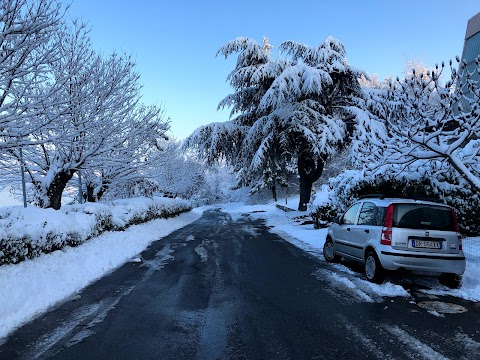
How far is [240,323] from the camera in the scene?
496cm

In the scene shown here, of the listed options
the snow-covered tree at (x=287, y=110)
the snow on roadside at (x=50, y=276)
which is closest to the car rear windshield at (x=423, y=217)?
the snow on roadside at (x=50, y=276)

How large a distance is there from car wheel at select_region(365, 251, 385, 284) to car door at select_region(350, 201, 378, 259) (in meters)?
0.36

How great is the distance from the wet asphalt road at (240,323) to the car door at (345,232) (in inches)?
40.4

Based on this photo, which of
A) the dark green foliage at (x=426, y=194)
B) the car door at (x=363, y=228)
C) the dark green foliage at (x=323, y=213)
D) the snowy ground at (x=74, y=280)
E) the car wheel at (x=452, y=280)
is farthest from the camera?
the dark green foliage at (x=323, y=213)

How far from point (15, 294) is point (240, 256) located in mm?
5956

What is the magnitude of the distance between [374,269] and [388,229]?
2.82 ft

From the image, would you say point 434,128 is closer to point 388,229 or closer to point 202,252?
point 388,229

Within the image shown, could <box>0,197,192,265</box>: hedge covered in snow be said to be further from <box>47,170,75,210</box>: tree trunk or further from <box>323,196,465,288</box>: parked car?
<box>323,196,465,288</box>: parked car

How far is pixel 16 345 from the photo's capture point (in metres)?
4.32

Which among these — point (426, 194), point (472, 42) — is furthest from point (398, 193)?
point (472, 42)

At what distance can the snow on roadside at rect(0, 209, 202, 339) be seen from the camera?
219 inches

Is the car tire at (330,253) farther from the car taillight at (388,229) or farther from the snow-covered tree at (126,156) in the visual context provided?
the snow-covered tree at (126,156)

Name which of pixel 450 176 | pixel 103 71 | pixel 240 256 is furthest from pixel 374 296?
pixel 103 71

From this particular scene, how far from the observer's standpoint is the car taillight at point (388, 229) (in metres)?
6.91
